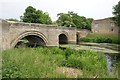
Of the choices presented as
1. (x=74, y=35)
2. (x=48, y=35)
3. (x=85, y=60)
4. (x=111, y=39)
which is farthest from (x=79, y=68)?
(x=74, y=35)

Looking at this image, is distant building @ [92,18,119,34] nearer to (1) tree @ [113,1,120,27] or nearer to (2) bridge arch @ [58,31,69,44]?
(2) bridge arch @ [58,31,69,44]

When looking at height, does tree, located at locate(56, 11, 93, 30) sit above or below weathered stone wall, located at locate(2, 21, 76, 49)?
above

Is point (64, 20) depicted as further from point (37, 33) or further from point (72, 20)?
point (37, 33)

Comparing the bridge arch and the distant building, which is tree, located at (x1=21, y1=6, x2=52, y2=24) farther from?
the distant building

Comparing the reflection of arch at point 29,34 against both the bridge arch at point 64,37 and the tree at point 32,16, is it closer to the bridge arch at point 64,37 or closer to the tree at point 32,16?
the bridge arch at point 64,37

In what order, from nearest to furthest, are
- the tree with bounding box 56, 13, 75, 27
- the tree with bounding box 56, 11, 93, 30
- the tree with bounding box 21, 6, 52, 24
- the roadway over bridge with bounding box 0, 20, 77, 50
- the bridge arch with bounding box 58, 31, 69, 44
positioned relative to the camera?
1. the roadway over bridge with bounding box 0, 20, 77, 50
2. the bridge arch with bounding box 58, 31, 69, 44
3. the tree with bounding box 21, 6, 52, 24
4. the tree with bounding box 56, 13, 75, 27
5. the tree with bounding box 56, 11, 93, 30

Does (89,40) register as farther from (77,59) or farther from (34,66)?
(34,66)

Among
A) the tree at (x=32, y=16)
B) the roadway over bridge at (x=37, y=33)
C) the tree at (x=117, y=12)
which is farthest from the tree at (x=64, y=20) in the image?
the tree at (x=117, y=12)

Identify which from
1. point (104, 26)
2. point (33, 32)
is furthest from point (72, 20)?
point (33, 32)

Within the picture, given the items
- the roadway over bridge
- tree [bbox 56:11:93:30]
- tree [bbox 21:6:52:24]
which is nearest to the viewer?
the roadway over bridge

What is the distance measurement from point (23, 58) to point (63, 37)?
3058cm

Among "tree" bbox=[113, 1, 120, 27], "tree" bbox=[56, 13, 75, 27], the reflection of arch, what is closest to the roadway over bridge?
the reflection of arch

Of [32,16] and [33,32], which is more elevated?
[32,16]

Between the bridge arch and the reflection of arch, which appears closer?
the reflection of arch
